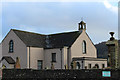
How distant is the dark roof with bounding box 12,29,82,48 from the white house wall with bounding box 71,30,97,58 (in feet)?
2.71

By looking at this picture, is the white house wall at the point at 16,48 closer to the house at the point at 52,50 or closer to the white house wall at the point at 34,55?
the house at the point at 52,50

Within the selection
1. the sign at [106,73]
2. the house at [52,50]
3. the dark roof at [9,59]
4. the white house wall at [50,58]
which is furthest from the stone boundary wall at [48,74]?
the white house wall at [50,58]

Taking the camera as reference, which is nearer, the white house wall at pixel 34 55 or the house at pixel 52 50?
Answer: the house at pixel 52 50

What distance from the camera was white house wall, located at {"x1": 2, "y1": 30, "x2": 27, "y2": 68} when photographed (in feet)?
133

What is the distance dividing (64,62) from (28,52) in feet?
22.8

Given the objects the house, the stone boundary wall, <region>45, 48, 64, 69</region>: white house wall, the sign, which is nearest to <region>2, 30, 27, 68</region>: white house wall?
the house

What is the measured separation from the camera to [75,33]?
4450 cm

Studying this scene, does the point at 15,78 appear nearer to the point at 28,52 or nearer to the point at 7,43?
the point at 28,52

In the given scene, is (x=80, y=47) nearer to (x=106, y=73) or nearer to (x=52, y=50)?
(x=52, y=50)

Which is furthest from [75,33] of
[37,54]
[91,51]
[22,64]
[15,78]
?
[15,78]

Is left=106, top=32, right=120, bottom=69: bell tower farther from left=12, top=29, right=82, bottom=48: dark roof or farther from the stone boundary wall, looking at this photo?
left=12, top=29, right=82, bottom=48: dark roof

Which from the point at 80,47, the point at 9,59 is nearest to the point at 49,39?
the point at 80,47

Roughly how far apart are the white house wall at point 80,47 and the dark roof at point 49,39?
0.83m

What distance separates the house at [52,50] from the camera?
4059 cm
